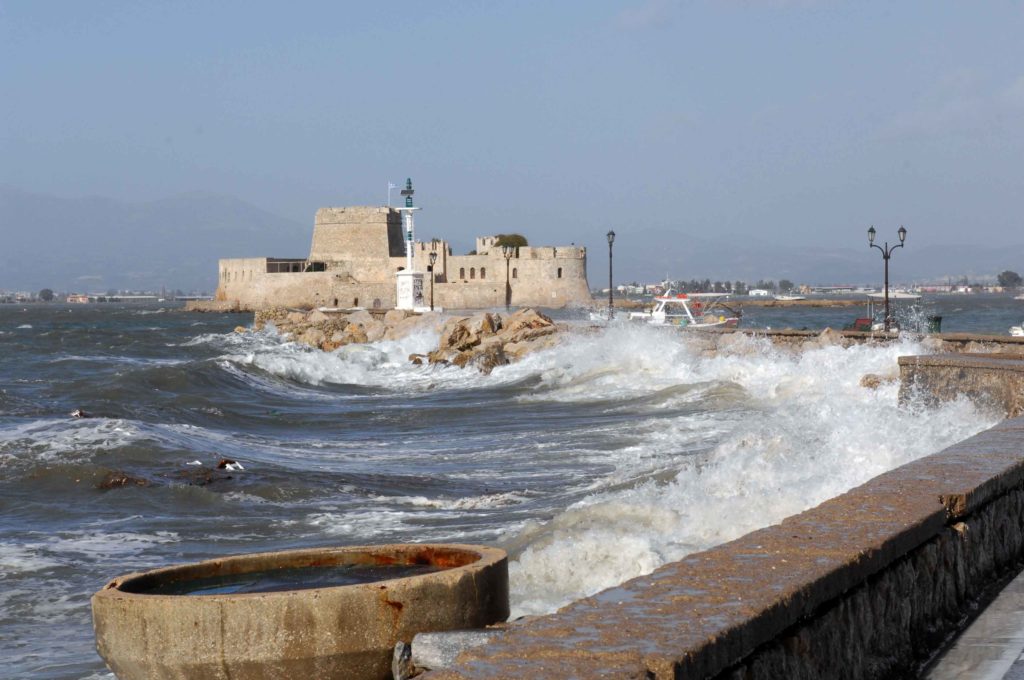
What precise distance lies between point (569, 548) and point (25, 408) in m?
13.9

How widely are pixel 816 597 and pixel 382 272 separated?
82.0 m

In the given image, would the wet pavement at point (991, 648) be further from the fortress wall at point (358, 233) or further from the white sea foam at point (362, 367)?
the fortress wall at point (358, 233)

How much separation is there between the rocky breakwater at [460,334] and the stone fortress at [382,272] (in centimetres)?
3136

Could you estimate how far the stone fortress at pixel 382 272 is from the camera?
7925 centimetres

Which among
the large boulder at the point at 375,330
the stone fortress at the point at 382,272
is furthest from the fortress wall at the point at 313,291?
the large boulder at the point at 375,330

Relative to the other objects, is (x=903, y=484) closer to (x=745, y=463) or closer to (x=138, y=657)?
(x=138, y=657)

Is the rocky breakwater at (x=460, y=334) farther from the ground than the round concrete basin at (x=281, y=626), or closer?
closer

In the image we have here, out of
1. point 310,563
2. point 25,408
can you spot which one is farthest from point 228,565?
point 25,408

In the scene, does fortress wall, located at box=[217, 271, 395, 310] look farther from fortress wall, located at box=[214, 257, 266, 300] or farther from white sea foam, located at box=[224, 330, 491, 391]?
white sea foam, located at box=[224, 330, 491, 391]

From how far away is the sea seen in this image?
6547 mm

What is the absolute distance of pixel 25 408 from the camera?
18078mm

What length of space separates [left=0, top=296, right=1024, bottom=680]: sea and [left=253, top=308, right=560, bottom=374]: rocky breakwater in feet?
13.4

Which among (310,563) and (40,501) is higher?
(310,563)

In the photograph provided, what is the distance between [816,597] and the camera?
3033mm
